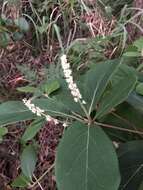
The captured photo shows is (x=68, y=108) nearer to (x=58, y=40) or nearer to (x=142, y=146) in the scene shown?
(x=142, y=146)

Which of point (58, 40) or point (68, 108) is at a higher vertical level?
point (68, 108)

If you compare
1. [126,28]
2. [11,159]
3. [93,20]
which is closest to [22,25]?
[93,20]

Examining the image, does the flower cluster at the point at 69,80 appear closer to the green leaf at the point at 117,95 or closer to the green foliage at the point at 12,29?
the green leaf at the point at 117,95

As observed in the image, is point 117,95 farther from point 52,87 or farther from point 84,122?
point 52,87

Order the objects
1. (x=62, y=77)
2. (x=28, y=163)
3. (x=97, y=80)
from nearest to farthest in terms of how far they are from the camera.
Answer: (x=97, y=80) < (x=28, y=163) < (x=62, y=77)

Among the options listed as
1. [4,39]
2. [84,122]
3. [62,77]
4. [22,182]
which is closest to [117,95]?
[84,122]

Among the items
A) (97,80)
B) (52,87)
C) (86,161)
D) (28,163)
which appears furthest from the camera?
(28,163)
